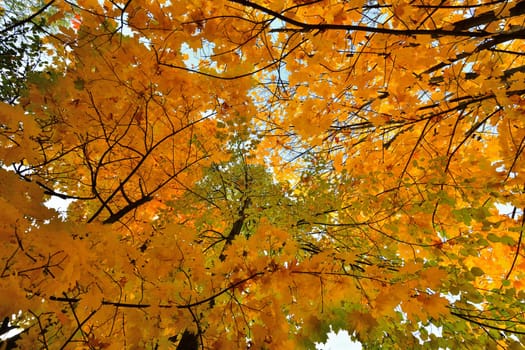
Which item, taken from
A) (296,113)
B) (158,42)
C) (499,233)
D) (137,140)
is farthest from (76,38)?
(499,233)

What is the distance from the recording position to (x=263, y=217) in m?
2.35

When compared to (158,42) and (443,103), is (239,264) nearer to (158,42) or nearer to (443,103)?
(158,42)

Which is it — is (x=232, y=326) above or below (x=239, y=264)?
below

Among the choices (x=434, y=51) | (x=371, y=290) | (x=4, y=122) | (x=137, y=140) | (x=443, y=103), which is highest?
(x=443, y=103)

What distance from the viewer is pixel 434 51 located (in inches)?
79.0

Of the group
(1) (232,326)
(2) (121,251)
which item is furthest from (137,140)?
(1) (232,326)

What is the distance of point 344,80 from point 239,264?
1.74 metres

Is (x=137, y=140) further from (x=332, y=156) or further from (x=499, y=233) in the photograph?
(x=499, y=233)

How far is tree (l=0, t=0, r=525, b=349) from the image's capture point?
53.5 inches

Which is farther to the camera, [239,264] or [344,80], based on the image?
[344,80]

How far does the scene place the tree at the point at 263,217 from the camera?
53.5 inches

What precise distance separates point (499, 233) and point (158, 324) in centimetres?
296

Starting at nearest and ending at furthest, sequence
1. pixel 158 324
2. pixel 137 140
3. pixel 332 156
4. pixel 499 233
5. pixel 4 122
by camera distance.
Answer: pixel 4 122, pixel 158 324, pixel 137 140, pixel 499 233, pixel 332 156

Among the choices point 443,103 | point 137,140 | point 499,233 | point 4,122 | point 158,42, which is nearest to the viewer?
point 4,122
